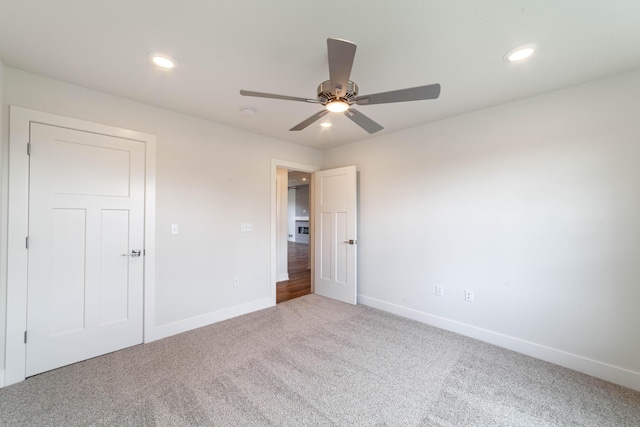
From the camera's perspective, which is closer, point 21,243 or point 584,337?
point 21,243

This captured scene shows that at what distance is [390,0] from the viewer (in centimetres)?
137

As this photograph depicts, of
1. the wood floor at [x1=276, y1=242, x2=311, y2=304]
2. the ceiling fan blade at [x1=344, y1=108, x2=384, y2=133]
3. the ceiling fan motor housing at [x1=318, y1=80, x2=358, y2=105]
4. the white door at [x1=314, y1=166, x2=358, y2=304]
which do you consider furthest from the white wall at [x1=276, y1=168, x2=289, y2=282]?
the ceiling fan motor housing at [x1=318, y1=80, x2=358, y2=105]

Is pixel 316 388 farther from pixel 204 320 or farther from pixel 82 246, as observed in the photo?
pixel 82 246

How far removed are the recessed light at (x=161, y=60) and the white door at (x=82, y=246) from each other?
39.6 inches

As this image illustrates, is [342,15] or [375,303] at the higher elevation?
[342,15]

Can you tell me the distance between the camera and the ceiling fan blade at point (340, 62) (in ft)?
4.00

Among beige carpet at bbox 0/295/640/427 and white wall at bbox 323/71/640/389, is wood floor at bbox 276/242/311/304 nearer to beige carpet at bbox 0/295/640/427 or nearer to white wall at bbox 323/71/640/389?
beige carpet at bbox 0/295/640/427

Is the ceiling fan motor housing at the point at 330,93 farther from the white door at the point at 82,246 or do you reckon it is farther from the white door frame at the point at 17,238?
the white door frame at the point at 17,238

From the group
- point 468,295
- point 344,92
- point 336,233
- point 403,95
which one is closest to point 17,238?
point 344,92

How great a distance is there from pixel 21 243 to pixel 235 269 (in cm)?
189

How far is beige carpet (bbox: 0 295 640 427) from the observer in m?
1.70

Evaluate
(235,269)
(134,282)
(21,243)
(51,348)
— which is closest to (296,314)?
(235,269)

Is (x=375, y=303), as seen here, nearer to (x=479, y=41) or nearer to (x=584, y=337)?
(x=584, y=337)

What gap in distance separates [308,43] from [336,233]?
279cm
